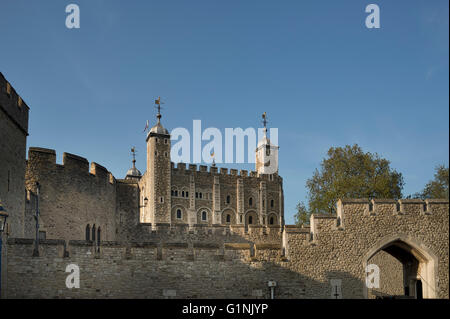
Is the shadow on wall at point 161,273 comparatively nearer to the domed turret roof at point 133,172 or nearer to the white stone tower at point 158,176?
the white stone tower at point 158,176

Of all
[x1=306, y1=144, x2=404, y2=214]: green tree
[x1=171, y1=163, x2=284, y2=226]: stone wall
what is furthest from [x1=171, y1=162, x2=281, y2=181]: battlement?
[x1=306, y1=144, x2=404, y2=214]: green tree

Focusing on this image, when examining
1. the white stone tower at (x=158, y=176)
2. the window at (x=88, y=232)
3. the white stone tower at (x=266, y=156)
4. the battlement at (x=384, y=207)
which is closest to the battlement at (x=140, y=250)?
the battlement at (x=384, y=207)

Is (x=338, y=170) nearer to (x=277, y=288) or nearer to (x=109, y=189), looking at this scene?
(x=109, y=189)

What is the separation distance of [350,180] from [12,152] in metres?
22.9

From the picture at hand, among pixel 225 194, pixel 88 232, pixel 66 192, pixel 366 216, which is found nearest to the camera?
pixel 366 216

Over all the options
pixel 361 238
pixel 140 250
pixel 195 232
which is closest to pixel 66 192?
pixel 140 250

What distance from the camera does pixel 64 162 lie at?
23.6 meters

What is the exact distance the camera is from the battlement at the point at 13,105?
53.9 feet

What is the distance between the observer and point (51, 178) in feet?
74.9

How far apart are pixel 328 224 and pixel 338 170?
17562mm

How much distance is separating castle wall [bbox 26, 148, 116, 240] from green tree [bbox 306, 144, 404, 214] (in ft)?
52.3

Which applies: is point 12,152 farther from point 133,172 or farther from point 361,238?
point 133,172

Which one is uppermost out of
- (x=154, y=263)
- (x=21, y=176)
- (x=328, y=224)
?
(x=21, y=176)
